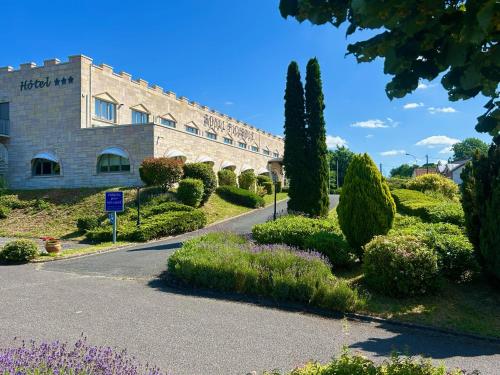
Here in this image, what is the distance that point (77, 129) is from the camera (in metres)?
27.3

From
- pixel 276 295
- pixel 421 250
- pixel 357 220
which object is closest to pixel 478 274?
pixel 421 250

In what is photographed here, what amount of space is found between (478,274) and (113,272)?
9.10 meters

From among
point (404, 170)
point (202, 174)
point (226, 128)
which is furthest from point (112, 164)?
point (404, 170)

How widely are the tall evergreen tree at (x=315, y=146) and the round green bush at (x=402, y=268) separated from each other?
26.5 feet

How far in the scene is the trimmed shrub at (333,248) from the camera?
31.2ft

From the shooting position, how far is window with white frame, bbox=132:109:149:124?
32.3m

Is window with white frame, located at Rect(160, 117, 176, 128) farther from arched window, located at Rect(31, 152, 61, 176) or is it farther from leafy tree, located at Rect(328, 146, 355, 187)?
leafy tree, located at Rect(328, 146, 355, 187)

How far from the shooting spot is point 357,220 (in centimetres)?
1004

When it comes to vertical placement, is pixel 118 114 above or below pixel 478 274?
above

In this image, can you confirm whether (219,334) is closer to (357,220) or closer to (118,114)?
(357,220)

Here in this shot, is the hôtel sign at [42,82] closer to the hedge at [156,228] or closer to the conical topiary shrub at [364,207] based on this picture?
the hedge at [156,228]

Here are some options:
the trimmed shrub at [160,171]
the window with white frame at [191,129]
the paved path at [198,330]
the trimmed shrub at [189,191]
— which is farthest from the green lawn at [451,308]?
the window with white frame at [191,129]

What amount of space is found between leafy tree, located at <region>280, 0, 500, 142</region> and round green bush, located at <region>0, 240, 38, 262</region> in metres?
13.0

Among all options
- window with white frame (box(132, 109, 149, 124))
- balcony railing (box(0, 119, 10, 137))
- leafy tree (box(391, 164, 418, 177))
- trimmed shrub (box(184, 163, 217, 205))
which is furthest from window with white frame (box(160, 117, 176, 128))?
leafy tree (box(391, 164, 418, 177))
